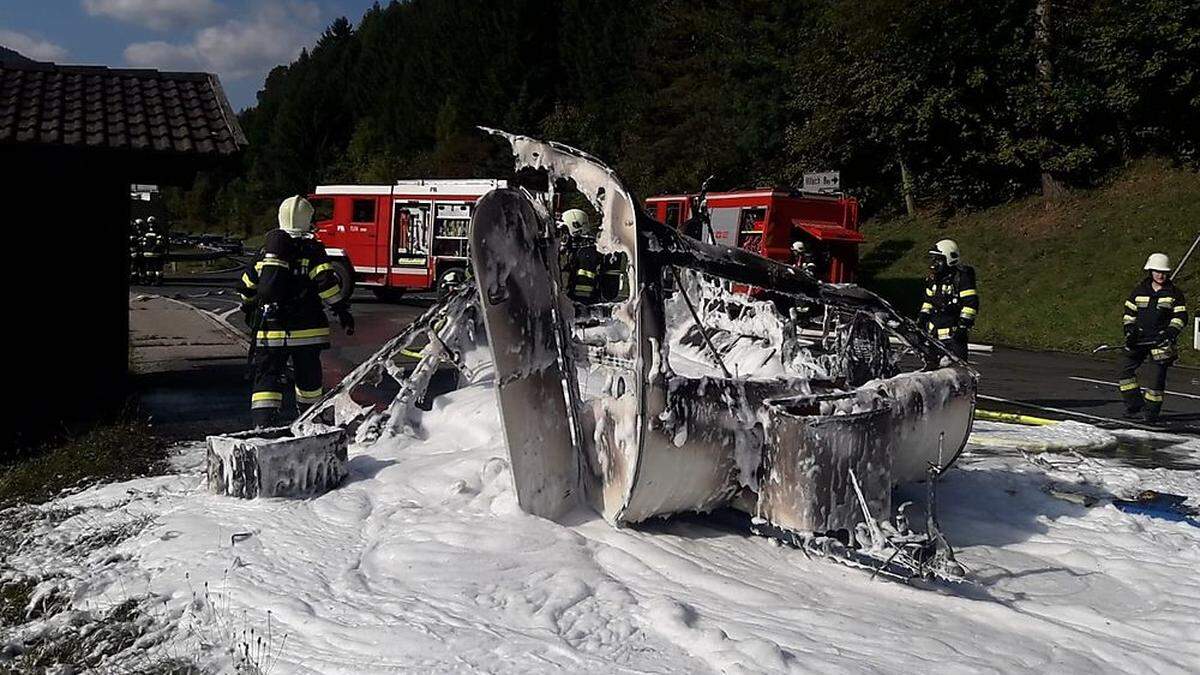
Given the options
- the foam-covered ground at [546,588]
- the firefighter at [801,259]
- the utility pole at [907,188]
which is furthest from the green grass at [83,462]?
the utility pole at [907,188]

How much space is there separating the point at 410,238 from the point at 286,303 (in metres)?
14.4

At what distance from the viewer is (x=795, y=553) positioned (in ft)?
14.3

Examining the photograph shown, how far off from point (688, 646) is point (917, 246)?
73.7ft

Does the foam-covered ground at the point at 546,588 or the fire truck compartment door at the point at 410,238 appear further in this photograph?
the fire truck compartment door at the point at 410,238

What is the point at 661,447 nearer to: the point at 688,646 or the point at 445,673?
the point at 688,646

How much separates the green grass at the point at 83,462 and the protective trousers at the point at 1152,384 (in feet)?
26.5

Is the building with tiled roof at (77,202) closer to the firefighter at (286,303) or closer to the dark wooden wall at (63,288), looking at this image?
the dark wooden wall at (63,288)

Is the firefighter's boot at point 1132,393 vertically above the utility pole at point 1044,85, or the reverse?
the utility pole at point 1044,85

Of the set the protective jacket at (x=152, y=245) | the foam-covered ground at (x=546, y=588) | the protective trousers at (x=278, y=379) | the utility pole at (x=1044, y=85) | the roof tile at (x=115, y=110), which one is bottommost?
the foam-covered ground at (x=546, y=588)

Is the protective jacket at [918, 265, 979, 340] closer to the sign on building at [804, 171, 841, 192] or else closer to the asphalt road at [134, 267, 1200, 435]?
the asphalt road at [134, 267, 1200, 435]

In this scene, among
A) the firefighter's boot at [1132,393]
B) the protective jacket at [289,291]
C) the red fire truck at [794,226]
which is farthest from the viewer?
the red fire truck at [794,226]

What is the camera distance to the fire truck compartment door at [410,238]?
2012cm

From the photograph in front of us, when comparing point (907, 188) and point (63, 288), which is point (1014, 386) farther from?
point (907, 188)

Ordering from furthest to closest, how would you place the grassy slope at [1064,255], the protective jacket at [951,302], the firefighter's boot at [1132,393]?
the grassy slope at [1064,255] < the firefighter's boot at [1132,393] < the protective jacket at [951,302]
